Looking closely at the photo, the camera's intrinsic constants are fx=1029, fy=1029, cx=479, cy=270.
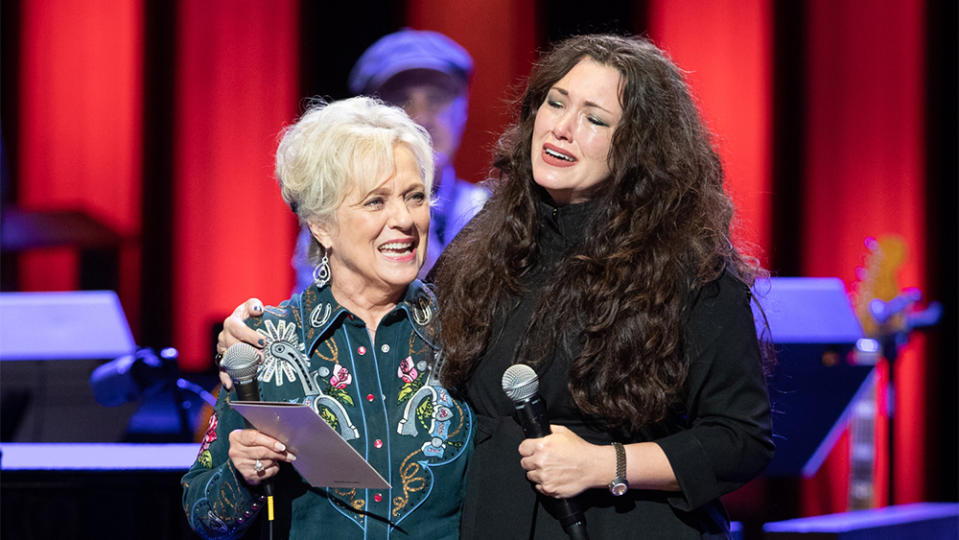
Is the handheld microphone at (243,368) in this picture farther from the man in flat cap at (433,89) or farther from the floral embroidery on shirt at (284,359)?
the man in flat cap at (433,89)

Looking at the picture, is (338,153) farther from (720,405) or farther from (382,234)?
(720,405)

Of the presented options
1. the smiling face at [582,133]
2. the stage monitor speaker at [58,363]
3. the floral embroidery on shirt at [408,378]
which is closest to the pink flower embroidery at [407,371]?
the floral embroidery on shirt at [408,378]

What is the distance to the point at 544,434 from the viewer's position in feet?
5.21

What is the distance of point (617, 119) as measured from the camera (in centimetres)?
178

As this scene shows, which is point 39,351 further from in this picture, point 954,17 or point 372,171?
point 954,17

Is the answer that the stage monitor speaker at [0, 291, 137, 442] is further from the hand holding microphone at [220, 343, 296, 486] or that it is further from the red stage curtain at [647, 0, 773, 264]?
the red stage curtain at [647, 0, 773, 264]

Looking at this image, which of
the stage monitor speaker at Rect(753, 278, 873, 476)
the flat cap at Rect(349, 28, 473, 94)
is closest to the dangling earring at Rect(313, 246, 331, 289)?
the stage monitor speaker at Rect(753, 278, 873, 476)

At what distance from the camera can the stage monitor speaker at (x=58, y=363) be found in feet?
10.5

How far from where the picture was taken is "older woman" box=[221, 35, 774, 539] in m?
1.60

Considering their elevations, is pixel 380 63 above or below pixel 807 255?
above

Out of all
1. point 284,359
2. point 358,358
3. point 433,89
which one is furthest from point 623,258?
point 433,89

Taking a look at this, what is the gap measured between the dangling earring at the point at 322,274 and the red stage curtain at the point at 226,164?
3.83m

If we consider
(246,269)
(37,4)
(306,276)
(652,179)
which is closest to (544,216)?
(652,179)

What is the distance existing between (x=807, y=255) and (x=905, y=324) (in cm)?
78
